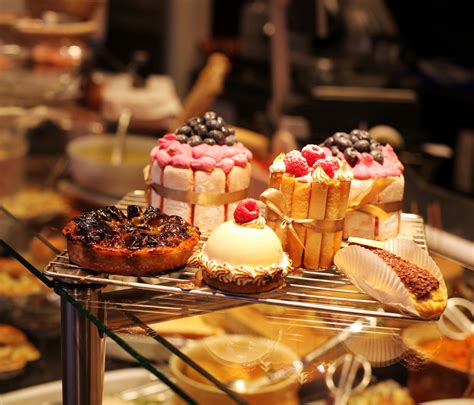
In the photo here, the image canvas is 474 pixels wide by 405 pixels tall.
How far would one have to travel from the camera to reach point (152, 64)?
7098 millimetres

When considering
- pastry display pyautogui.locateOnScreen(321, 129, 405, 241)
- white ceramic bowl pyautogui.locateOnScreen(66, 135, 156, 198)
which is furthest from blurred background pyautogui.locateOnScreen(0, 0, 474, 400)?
pastry display pyautogui.locateOnScreen(321, 129, 405, 241)

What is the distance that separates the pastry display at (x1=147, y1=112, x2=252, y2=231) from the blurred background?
0.16 meters

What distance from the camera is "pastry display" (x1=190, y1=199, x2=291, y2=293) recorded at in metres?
1.04

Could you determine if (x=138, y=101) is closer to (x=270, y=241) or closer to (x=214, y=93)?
(x=214, y=93)

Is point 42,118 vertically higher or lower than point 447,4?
lower

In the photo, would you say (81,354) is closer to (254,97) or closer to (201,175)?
(201,175)

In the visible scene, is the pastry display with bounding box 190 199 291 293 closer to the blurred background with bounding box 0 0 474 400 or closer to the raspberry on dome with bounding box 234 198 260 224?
the raspberry on dome with bounding box 234 198 260 224

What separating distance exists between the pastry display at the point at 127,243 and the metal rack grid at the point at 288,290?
1 cm

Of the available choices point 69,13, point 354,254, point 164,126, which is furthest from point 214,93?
point 354,254

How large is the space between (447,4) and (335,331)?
4426mm

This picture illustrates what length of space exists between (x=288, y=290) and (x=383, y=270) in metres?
0.13

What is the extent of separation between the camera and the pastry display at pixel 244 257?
1036 millimetres

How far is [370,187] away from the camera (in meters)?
1.25

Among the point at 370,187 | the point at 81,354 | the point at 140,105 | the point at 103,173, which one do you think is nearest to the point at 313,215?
the point at 370,187
